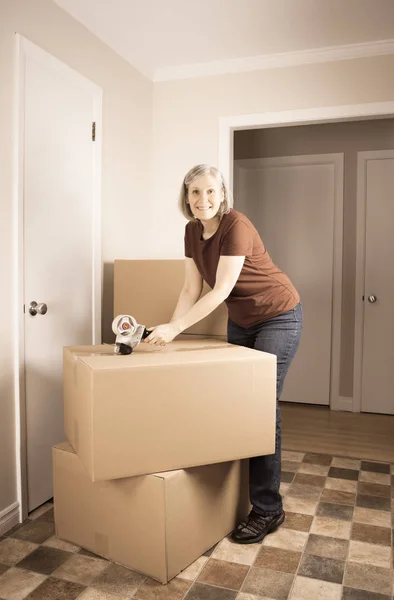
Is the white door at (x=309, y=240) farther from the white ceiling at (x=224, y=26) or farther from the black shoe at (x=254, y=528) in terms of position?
the black shoe at (x=254, y=528)

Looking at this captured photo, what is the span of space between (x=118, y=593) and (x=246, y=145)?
3.58 m

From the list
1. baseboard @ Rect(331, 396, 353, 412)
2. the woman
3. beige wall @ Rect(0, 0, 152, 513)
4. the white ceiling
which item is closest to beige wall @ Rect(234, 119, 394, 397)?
baseboard @ Rect(331, 396, 353, 412)

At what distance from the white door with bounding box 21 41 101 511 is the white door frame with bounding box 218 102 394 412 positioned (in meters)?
0.82

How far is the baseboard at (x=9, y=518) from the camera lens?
7.50 feet

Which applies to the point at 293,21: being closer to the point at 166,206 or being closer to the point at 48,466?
the point at 166,206

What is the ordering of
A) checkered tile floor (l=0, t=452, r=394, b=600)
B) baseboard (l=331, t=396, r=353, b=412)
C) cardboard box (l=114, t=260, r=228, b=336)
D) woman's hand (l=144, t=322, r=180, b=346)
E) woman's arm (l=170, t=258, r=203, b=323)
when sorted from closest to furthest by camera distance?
checkered tile floor (l=0, t=452, r=394, b=600)
woman's hand (l=144, t=322, r=180, b=346)
woman's arm (l=170, t=258, r=203, b=323)
cardboard box (l=114, t=260, r=228, b=336)
baseboard (l=331, t=396, r=353, b=412)

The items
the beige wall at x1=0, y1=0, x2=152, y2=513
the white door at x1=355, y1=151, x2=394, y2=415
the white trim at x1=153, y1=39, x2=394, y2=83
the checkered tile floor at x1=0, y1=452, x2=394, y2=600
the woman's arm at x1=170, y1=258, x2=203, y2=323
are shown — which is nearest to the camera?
the checkered tile floor at x1=0, y1=452, x2=394, y2=600

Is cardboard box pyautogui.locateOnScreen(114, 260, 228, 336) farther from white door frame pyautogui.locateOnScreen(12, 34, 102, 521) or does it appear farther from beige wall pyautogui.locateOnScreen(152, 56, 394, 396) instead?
beige wall pyautogui.locateOnScreen(152, 56, 394, 396)

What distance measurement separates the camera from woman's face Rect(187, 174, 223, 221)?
2129mm

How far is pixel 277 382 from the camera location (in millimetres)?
2250

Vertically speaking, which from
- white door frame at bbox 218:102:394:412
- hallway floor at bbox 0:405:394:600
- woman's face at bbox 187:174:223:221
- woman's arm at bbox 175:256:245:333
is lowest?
hallway floor at bbox 0:405:394:600

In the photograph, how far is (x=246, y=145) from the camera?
4617 mm

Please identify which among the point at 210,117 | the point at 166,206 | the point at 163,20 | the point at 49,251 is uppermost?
the point at 163,20

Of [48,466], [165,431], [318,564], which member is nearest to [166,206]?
[48,466]
